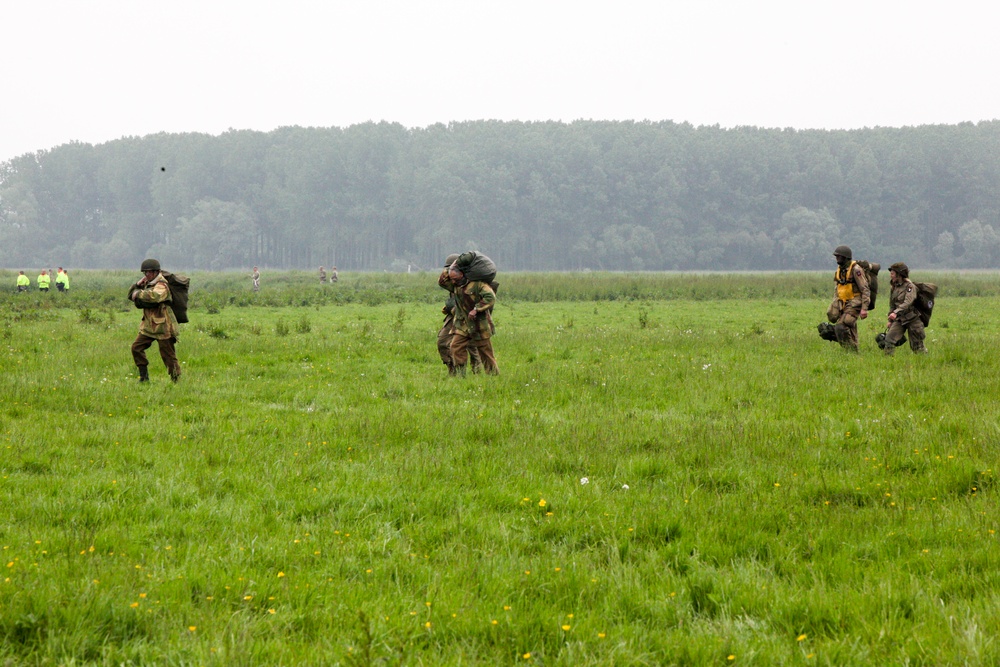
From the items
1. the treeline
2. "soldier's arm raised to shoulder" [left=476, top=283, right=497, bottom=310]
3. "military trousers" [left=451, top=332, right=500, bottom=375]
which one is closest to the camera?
"soldier's arm raised to shoulder" [left=476, top=283, right=497, bottom=310]

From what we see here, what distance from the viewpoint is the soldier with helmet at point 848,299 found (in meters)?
14.2

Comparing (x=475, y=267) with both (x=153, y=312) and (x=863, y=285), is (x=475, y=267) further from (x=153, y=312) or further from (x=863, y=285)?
(x=863, y=285)

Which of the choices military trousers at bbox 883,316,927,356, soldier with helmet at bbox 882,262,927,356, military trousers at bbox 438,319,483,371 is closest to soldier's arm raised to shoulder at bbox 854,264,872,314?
soldier with helmet at bbox 882,262,927,356

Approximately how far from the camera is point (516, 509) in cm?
598

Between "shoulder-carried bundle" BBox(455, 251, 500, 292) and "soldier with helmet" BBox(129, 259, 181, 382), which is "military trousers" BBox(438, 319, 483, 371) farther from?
"soldier with helmet" BBox(129, 259, 181, 382)

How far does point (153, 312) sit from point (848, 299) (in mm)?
12405

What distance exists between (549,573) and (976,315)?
25707 millimetres

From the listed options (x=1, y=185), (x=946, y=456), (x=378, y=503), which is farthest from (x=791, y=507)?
(x=1, y=185)

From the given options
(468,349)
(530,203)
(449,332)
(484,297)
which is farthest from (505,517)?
(530,203)

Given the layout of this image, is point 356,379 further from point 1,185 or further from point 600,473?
point 1,185

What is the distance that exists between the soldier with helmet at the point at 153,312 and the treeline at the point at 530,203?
300 feet

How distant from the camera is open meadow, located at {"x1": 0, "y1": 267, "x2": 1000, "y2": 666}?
386cm

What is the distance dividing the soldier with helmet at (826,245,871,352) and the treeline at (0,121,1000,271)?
89.0 m

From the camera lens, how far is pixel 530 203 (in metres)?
109
